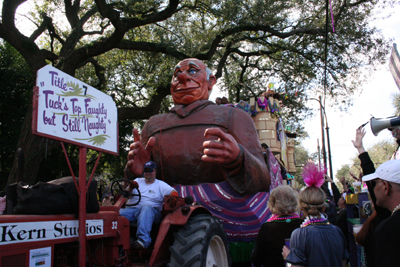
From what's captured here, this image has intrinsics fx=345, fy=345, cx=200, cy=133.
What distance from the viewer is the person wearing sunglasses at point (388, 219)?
1.87m

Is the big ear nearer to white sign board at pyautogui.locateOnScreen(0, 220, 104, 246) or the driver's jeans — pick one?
the driver's jeans

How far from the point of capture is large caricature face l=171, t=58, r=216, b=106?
5.17m

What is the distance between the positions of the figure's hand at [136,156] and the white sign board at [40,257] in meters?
1.79

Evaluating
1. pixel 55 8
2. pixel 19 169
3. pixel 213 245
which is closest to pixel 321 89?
pixel 55 8

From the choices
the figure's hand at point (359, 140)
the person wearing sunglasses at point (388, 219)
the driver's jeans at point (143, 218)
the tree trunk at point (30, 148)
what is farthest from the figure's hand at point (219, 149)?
the tree trunk at point (30, 148)

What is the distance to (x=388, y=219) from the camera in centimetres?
199

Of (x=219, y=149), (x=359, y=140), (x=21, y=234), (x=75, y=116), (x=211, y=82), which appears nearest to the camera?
(x=21, y=234)

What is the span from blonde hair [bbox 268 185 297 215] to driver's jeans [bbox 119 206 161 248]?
119 centimetres

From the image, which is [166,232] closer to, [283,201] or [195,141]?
[283,201]

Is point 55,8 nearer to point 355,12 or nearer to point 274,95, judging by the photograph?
point 274,95

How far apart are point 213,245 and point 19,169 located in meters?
2.11

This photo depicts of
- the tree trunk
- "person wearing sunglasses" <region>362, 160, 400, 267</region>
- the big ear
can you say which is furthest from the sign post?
the tree trunk

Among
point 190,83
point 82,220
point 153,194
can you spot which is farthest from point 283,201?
point 190,83

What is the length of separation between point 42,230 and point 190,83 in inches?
129
